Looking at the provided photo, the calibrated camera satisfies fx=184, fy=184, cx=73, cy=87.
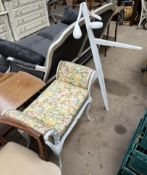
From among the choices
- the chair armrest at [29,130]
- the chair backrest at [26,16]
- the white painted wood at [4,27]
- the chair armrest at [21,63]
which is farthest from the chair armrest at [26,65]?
the chair backrest at [26,16]

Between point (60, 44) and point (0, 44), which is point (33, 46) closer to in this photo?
point (0, 44)

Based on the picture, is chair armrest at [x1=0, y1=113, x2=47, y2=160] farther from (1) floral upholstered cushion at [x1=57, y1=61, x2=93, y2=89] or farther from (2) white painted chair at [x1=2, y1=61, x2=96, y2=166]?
(1) floral upholstered cushion at [x1=57, y1=61, x2=93, y2=89]

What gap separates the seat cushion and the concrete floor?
1.62 ft

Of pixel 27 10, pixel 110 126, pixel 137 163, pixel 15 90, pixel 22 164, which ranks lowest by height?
pixel 110 126

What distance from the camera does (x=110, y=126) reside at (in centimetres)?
193

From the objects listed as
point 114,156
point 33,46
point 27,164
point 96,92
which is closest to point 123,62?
point 96,92

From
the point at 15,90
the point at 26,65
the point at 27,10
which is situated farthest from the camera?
the point at 27,10

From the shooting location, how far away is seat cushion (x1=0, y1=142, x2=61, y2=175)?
1.09 meters

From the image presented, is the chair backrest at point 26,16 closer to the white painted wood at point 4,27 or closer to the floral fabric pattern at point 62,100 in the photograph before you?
the white painted wood at point 4,27

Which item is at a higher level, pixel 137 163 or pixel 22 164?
pixel 22 164

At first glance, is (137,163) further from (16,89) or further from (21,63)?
(21,63)

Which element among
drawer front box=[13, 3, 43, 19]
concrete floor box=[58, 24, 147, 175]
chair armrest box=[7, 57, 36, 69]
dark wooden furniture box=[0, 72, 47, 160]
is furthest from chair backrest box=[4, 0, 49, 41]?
dark wooden furniture box=[0, 72, 47, 160]

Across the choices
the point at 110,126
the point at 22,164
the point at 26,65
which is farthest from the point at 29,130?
the point at 110,126

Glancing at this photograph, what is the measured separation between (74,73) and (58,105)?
14.1 inches
